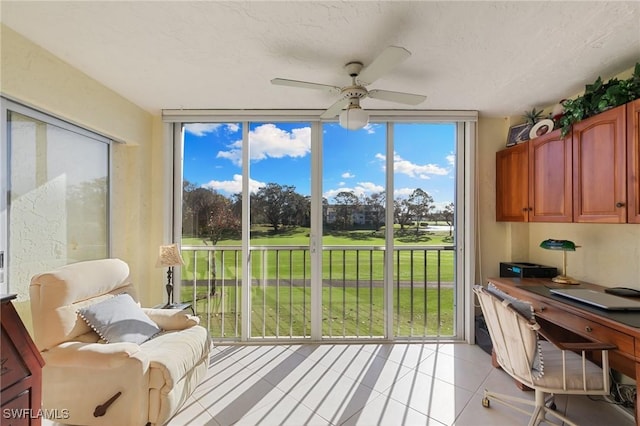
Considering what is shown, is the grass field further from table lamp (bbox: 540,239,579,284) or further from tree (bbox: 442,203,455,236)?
table lamp (bbox: 540,239,579,284)

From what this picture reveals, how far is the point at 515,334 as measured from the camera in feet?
5.35

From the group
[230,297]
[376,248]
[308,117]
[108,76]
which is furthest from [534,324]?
[108,76]

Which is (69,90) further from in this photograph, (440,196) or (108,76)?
(440,196)

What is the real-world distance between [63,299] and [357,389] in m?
2.13

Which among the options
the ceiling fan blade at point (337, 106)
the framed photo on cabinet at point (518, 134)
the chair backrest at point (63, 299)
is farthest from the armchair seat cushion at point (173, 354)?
the framed photo on cabinet at point (518, 134)

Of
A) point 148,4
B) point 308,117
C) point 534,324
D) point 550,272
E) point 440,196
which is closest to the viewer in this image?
point 148,4

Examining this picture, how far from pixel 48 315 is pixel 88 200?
1.07m

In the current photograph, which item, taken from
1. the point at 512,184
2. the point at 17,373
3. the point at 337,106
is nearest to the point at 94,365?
the point at 17,373

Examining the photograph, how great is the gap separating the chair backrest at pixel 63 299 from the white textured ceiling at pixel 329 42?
1493mm

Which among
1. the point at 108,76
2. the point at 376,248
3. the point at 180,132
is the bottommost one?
the point at 376,248

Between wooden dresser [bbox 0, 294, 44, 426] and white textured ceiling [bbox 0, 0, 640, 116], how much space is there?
1.55 m

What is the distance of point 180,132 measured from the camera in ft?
9.69

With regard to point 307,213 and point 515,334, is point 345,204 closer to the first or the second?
point 307,213

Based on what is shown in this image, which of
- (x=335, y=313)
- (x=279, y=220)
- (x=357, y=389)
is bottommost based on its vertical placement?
(x=357, y=389)
